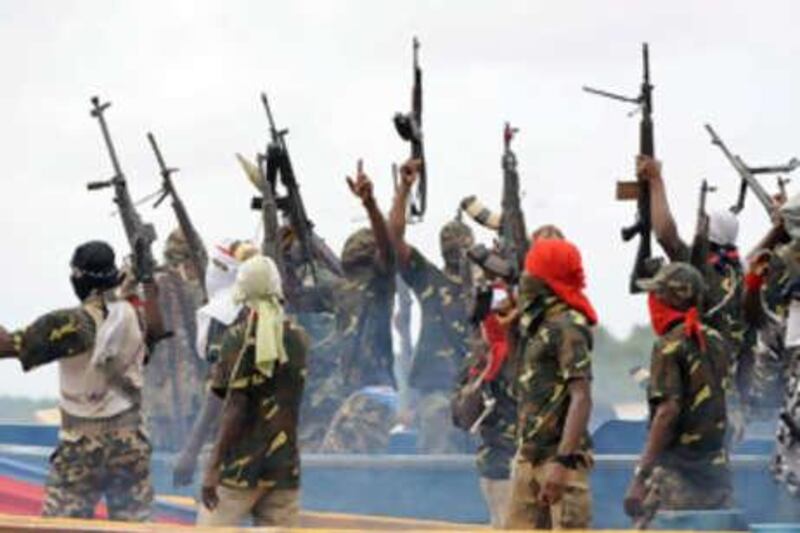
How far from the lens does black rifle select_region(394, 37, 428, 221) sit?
14.7m

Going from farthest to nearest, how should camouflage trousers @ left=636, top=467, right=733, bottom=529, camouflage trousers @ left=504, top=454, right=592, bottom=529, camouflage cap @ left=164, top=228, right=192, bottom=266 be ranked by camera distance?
camouflage cap @ left=164, top=228, right=192, bottom=266 < camouflage trousers @ left=636, top=467, right=733, bottom=529 < camouflage trousers @ left=504, top=454, right=592, bottom=529

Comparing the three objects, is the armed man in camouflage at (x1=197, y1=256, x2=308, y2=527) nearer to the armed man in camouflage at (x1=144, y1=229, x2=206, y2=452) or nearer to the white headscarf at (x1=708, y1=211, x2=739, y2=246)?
the white headscarf at (x1=708, y1=211, x2=739, y2=246)

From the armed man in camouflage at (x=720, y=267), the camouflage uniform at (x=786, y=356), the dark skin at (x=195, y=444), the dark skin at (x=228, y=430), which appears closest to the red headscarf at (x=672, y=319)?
the camouflage uniform at (x=786, y=356)

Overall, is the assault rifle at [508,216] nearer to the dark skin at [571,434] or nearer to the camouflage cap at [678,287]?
the camouflage cap at [678,287]

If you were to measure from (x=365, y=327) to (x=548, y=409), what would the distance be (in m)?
5.46

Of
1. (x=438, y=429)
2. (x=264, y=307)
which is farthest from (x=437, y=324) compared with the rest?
(x=264, y=307)

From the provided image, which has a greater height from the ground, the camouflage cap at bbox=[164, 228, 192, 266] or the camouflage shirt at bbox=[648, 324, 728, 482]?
the camouflage cap at bbox=[164, 228, 192, 266]

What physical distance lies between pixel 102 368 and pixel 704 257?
117 inches

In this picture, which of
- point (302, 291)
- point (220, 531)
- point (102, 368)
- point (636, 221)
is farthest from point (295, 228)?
point (220, 531)

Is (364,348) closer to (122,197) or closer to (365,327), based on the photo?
(365,327)

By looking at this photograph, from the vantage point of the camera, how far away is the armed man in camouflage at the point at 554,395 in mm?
9906

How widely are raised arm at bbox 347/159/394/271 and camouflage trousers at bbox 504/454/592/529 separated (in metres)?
4.01

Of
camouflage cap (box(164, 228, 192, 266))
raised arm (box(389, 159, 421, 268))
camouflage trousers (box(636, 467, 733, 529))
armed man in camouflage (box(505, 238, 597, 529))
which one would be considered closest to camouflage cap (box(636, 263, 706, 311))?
camouflage trousers (box(636, 467, 733, 529))

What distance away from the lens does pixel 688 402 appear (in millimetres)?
11172
